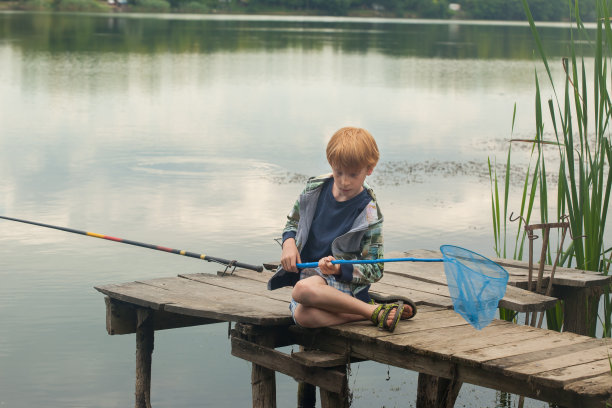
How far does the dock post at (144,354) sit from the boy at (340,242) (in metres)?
0.93

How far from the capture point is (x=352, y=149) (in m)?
3.75

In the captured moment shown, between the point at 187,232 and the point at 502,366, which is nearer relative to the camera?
the point at 502,366

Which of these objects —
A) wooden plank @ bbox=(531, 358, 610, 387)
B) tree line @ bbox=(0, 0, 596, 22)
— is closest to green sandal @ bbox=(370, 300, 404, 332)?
wooden plank @ bbox=(531, 358, 610, 387)

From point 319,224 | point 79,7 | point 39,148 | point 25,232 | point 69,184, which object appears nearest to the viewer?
point 319,224

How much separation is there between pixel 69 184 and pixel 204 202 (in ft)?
5.15

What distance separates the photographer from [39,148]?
489 inches

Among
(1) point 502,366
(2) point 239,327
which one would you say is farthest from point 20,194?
(1) point 502,366

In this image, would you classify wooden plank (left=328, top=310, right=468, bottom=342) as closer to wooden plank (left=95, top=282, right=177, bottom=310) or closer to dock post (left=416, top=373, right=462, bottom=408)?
dock post (left=416, top=373, right=462, bottom=408)

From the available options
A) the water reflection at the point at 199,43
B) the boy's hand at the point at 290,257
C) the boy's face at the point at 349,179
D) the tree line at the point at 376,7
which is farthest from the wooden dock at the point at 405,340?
the tree line at the point at 376,7

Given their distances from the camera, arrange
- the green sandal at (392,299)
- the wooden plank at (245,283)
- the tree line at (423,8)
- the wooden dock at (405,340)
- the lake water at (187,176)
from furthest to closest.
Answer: the tree line at (423,8) < the lake water at (187,176) < the wooden plank at (245,283) < the green sandal at (392,299) < the wooden dock at (405,340)

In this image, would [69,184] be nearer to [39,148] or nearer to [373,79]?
[39,148]

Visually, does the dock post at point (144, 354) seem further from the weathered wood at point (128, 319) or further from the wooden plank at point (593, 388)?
the wooden plank at point (593, 388)

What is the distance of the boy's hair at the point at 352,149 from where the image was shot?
376 cm

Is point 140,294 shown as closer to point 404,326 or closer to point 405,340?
point 404,326
